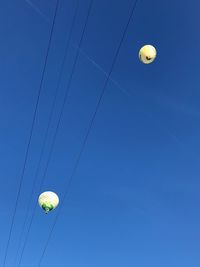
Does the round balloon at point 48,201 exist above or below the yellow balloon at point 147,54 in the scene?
below

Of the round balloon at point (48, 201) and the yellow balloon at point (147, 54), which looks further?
the round balloon at point (48, 201)

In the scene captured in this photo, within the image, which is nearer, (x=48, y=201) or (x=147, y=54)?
(x=147, y=54)

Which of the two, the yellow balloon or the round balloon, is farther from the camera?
the round balloon

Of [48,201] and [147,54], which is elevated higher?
[147,54]

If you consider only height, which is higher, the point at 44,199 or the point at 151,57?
the point at 151,57

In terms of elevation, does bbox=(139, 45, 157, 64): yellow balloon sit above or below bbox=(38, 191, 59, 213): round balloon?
above

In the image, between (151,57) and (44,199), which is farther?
(44,199)
